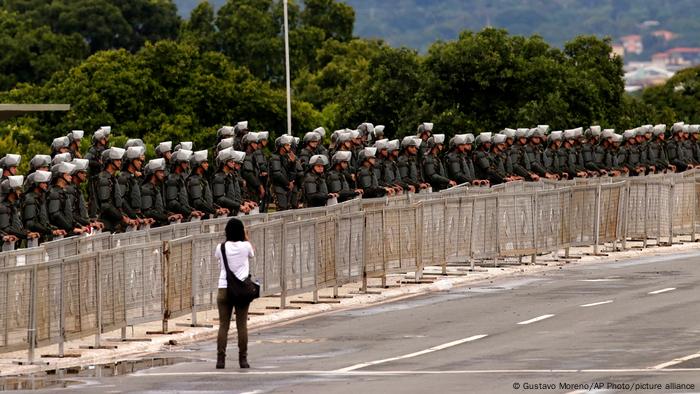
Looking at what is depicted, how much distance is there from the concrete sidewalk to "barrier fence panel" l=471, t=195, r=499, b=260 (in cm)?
30

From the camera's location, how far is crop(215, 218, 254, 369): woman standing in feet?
70.1

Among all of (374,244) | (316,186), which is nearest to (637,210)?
(316,186)

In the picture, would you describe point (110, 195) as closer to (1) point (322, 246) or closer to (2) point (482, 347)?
(1) point (322, 246)

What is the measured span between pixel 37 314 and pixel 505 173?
73.3 feet

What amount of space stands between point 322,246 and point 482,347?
22.0 feet

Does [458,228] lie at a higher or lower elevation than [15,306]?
higher

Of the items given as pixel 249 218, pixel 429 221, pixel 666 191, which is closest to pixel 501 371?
pixel 249 218

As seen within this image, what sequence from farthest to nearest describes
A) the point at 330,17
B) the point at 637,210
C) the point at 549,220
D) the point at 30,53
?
the point at 330,17
the point at 30,53
the point at 637,210
the point at 549,220

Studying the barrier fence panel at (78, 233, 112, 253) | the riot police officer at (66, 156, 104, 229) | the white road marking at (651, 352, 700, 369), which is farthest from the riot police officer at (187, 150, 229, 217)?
the white road marking at (651, 352, 700, 369)

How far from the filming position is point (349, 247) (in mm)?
30234

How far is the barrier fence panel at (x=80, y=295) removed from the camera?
2300 centimetres

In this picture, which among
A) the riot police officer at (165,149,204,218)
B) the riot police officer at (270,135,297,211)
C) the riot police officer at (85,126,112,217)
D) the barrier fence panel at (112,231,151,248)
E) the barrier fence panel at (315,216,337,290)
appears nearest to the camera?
the barrier fence panel at (112,231,151,248)

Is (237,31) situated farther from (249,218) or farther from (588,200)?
(249,218)

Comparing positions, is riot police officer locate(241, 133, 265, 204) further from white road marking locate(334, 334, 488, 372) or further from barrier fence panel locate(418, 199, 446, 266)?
white road marking locate(334, 334, 488, 372)
